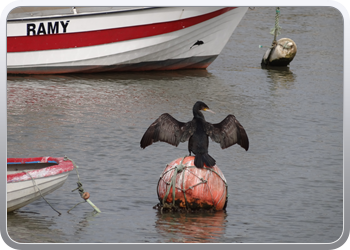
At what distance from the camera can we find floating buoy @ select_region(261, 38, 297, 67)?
71.9ft

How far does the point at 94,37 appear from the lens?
61.0 feet

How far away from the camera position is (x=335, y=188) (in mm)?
11539

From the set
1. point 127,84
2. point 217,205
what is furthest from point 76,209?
point 127,84

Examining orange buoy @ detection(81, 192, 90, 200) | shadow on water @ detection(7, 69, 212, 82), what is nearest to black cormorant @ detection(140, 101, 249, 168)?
orange buoy @ detection(81, 192, 90, 200)

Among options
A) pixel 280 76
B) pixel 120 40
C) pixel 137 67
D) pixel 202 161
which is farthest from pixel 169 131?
pixel 280 76

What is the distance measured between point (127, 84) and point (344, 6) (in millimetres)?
12626

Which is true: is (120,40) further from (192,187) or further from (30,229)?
(30,229)

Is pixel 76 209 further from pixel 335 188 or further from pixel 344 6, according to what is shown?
pixel 344 6

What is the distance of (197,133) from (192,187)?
87 cm

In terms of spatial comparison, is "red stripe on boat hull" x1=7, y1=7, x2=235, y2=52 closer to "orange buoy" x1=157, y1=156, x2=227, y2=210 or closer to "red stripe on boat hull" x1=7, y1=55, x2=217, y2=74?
"red stripe on boat hull" x1=7, y1=55, x2=217, y2=74

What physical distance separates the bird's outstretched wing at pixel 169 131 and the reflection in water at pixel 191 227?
118 centimetres

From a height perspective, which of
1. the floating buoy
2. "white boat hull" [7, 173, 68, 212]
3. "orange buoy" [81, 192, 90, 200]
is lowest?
"orange buoy" [81, 192, 90, 200]

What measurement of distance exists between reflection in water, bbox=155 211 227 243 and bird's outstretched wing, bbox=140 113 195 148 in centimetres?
118

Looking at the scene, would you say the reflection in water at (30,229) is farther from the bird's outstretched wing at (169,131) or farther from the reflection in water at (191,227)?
the bird's outstretched wing at (169,131)
